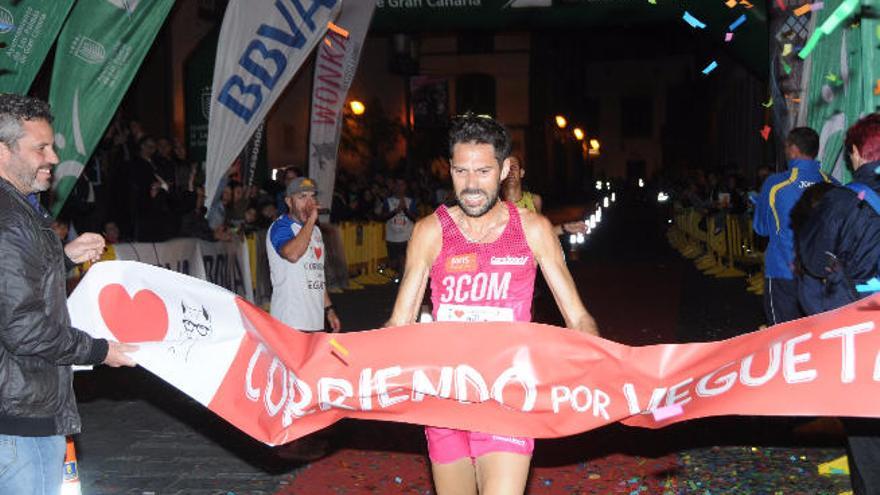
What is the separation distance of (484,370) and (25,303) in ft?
6.37

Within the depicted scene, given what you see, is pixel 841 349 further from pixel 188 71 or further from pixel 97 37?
pixel 188 71

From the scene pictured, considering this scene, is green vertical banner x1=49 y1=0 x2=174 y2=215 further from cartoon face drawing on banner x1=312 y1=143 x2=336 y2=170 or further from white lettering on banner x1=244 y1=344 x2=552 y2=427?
cartoon face drawing on banner x1=312 y1=143 x2=336 y2=170

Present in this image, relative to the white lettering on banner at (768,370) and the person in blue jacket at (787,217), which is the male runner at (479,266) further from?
the person in blue jacket at (787,217)

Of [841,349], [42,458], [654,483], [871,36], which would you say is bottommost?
[654,483]

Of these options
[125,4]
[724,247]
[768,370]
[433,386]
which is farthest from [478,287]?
[724,247]

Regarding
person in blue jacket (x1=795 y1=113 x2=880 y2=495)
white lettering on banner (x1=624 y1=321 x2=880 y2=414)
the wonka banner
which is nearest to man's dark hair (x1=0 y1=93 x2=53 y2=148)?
the wonka banner

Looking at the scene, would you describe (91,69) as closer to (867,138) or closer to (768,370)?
(867,138)

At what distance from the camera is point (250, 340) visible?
4754 millimetres

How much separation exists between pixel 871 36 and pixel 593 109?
3478 inches

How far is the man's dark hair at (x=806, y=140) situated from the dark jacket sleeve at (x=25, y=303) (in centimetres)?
594

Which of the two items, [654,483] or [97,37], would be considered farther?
[97,37]

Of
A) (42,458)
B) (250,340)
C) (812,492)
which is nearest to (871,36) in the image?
(812,492)

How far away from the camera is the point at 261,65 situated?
35.7 ft

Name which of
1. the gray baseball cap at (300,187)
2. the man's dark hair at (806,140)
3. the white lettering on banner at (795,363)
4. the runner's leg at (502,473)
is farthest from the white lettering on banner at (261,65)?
the white lettering on banner at (795,363)
